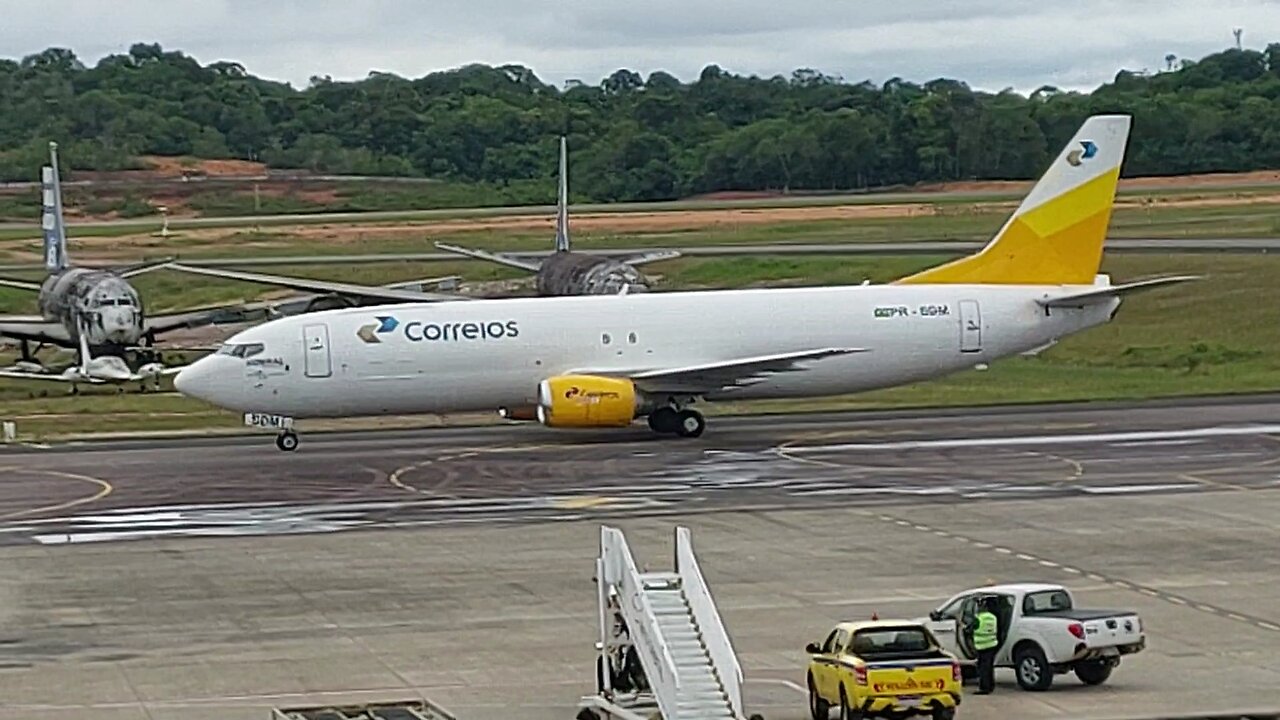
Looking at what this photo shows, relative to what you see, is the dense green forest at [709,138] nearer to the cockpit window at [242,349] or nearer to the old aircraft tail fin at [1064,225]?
the old aircraft tail fin at [1064,225]

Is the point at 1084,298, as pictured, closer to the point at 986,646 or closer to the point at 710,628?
the point at 986,646

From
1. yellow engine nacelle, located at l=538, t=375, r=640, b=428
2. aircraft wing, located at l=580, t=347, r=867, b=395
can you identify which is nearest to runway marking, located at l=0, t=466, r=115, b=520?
yellow engine nacelle, located at l=538, t=375, r=640, b=428

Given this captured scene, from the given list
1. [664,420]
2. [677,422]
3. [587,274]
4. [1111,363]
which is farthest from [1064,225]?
[587,274]

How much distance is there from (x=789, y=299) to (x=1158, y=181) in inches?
3965

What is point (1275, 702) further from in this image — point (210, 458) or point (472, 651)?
point (210, 458)

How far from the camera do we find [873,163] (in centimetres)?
16950

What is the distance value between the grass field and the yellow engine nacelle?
970cm

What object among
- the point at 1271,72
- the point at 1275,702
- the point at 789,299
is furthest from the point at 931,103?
the point at 1275,702

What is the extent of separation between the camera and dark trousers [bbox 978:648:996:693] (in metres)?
28.7

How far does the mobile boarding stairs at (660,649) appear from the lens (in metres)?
24.8

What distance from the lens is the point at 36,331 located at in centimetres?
8369

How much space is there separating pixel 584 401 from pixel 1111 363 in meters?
27.3

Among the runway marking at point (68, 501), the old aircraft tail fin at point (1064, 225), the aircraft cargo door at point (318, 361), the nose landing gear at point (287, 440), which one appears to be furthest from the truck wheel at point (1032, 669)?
the old aircraft tail fin at point (1064, 225)

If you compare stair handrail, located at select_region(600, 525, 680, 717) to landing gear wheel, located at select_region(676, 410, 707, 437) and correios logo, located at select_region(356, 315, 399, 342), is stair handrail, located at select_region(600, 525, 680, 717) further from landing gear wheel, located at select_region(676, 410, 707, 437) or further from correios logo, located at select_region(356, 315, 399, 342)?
landing gear wheel, located at select_region(676, 410, 707, 437)
